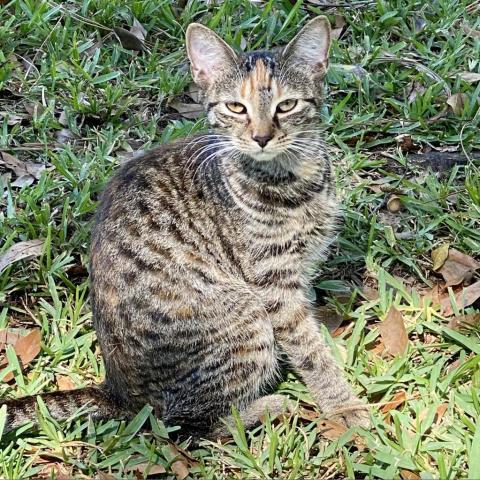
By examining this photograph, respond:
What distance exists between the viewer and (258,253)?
4746mm

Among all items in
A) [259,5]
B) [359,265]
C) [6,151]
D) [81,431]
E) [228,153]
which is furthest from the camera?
[259,5]

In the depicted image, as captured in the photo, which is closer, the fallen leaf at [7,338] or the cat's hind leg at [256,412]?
the cat's hind leg at [256,412]

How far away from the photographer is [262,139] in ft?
14.8

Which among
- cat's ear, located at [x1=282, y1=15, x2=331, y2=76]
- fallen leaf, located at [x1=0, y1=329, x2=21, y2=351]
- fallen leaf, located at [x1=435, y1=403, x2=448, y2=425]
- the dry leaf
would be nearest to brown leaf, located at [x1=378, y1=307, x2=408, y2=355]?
fallen leaf, located at [x1=435, y1=403, x2=448, y2=425]

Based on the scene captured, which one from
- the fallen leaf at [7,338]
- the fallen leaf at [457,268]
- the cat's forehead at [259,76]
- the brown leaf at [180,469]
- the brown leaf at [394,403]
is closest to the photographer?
the brown leaf at [180,469]

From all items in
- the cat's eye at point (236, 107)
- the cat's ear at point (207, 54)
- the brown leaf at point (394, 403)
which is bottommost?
the brown leaf at point (394, 403)

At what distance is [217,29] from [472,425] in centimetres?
381

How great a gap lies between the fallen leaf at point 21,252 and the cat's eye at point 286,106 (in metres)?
1.78

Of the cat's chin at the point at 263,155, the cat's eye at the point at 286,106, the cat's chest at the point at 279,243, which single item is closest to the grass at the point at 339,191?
the cat's chest at the point at 279,243

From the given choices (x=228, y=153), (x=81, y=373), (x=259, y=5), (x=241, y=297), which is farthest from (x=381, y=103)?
(x=81, y=373)

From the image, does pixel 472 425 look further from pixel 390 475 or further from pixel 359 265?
pixel 359 265

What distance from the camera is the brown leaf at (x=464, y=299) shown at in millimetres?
5180

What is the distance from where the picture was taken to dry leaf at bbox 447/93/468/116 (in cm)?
632

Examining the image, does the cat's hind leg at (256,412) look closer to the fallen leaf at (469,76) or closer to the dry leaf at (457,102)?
the dry leaf at (457,102)
